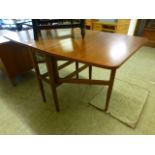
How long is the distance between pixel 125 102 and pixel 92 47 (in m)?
0.96

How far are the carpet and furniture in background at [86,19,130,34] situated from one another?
70.6 inches

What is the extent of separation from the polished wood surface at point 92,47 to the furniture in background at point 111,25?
6.81 ft

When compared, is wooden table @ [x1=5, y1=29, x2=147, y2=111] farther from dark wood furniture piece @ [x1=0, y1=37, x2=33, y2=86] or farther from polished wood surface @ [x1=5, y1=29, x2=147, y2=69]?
dark wood furniture piece @ [x1=0, y1=37, x2=33, y2=86]

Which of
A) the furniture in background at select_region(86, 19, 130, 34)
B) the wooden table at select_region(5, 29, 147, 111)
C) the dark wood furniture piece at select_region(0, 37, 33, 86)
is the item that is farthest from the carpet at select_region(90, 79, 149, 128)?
the furniture in background at select_region(86, 19, 130, 34)

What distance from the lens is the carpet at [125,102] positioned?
1.47 meters

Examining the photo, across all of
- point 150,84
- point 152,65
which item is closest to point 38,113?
point 150,84

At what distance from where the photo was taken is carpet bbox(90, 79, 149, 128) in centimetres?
147

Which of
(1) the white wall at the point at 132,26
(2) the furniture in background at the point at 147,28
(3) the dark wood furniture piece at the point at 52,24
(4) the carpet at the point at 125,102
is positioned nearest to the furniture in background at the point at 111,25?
(1) the white wall at the point at 132,26

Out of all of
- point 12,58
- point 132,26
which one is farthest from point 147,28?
point 12,58

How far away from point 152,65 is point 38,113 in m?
2.26

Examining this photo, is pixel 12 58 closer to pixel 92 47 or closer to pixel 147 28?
pixel 92 47

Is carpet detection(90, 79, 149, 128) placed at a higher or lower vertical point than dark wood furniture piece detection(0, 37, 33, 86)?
lower

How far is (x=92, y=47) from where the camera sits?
3.55ft

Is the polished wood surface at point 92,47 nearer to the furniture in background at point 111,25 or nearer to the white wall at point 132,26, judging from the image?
the furniture in background at point 111,25
